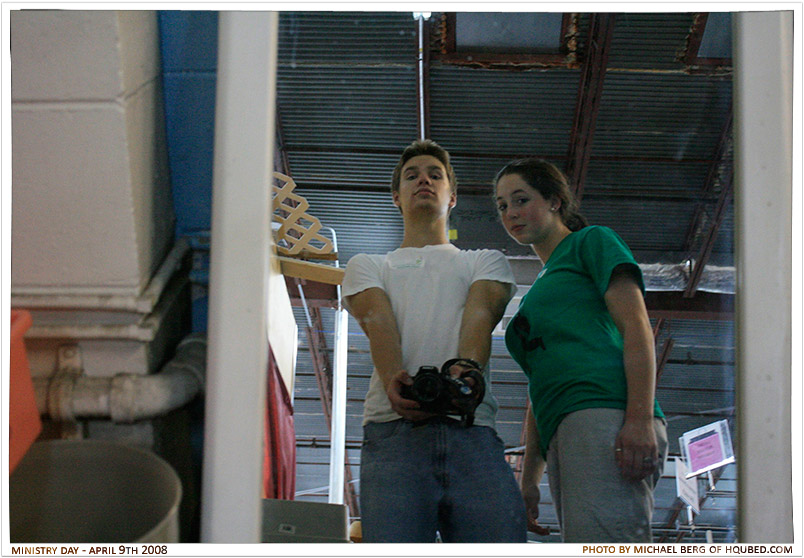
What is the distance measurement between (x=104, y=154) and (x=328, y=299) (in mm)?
387

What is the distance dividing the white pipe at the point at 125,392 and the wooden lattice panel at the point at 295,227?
0.22 m

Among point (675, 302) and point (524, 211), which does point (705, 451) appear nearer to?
point (675, 302)

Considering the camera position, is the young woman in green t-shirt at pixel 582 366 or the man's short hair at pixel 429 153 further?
the man's short hair at pixel 429 153

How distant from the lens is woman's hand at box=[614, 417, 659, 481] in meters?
1.02

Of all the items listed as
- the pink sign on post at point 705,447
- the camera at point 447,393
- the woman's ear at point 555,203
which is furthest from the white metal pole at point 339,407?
the pink sign on post at point 705,447

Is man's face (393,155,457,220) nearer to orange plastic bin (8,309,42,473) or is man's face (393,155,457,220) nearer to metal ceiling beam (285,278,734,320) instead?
metal ceiling beam (285,278,734,320)

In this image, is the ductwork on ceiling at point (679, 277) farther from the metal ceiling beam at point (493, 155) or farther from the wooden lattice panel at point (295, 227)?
the wooden lattice panel at point (295, 227)

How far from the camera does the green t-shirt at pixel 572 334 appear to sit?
1.08 metres

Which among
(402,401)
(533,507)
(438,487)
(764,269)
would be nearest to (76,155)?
(402,401)

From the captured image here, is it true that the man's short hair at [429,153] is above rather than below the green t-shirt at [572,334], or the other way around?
above

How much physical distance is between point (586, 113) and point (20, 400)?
891 mm

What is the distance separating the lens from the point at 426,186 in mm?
1247

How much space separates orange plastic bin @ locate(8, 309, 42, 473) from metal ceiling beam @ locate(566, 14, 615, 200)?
812 millimetres

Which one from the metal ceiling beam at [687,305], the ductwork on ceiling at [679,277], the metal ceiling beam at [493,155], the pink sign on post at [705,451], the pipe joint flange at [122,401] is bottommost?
the pink sign on post at [705,451]
